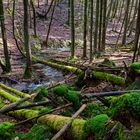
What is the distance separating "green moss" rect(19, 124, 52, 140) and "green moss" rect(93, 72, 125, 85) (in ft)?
16.4

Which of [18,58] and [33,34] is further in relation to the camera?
[33,34]

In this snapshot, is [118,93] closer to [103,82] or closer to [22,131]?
[22,131]

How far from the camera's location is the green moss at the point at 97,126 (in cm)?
539

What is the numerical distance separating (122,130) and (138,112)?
0.38 metres

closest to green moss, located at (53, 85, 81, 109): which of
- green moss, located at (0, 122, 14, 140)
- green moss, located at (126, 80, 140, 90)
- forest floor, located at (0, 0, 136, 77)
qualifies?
green moss, located at (0, 122, 14, 140)

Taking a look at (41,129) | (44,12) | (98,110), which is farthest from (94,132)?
(44,12)

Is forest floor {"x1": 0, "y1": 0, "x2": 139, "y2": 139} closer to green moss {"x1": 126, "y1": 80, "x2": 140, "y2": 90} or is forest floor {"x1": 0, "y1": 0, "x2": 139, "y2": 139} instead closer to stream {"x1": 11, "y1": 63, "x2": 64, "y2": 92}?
stream {"x1": 11, "y1": 63, "x2": 64, "y2": 92}

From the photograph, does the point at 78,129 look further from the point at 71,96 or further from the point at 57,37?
the point at 57,37

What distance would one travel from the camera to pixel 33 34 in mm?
34594

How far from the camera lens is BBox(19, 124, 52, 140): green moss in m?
6.92

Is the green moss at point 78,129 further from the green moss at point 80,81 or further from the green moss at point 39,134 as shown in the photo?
the green moss at point 80,81

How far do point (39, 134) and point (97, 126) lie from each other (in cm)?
189

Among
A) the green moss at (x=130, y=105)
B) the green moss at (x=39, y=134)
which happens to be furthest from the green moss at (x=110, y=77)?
the green moss at (x=130, y=105)

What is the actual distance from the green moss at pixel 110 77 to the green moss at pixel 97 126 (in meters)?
5.92
